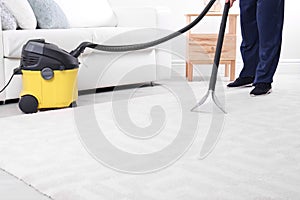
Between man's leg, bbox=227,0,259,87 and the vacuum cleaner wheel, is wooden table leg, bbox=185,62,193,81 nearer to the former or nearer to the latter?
man's leg, bbox=227,0,259,87

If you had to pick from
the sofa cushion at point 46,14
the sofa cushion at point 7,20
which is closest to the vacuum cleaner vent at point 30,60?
the sofa cushion at point 7,20

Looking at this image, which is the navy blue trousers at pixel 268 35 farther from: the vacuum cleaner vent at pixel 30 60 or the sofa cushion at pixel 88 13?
the vacuum cleaner vent at pixel 30 60

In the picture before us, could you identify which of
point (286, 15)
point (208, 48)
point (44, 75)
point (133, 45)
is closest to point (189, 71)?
point (208, 48)

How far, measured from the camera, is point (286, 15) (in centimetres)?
414

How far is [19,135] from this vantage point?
1839mm

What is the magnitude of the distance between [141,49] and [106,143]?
146 centimetres

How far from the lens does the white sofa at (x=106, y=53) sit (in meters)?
2.46

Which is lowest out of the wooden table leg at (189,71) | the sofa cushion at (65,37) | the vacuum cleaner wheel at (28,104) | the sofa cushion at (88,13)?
the wooden table leg at (189,71)

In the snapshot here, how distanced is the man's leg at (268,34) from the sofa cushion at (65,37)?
30.5 inches

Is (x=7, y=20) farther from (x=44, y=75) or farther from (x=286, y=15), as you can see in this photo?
(x=286, y=15)

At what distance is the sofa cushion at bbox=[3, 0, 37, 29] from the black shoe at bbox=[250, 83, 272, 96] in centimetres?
136

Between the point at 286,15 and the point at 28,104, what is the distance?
271 cm

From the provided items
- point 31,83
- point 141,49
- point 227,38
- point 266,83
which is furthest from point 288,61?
point 31,83

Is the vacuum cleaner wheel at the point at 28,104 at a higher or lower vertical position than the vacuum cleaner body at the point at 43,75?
lower
